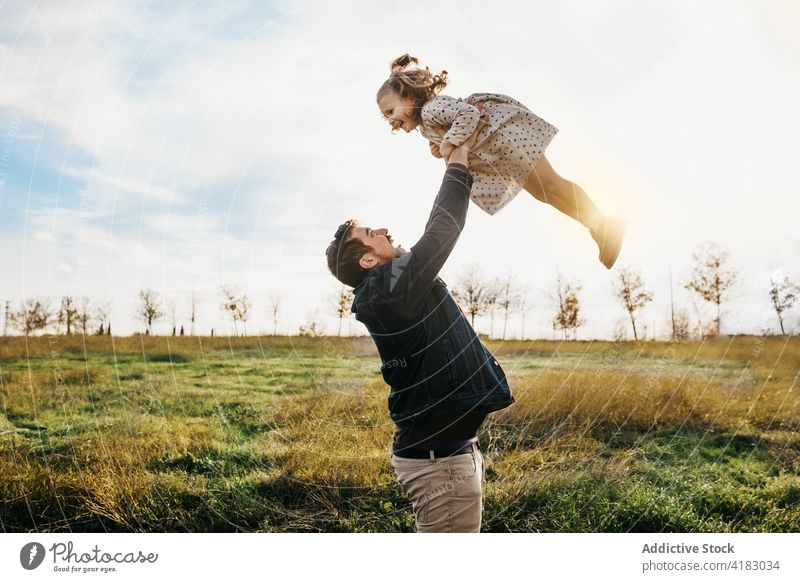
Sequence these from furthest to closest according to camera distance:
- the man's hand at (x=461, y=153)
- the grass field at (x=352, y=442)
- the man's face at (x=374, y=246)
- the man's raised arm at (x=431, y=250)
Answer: the grass field at (x=352, y=442) < the man's face at (x=374, y=246) < the man's hand at (x=461, y=153) < the man's raised arm at (x=431, y=250)

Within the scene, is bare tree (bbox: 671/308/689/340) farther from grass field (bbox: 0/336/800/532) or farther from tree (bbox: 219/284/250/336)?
tree (bbox: 219/284/250/336)

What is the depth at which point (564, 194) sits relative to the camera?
395cm

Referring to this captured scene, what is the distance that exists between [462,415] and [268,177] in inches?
115

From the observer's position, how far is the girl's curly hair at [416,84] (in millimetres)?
4027

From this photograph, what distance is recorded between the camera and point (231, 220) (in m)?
5.11

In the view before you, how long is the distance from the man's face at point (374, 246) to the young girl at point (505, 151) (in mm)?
909

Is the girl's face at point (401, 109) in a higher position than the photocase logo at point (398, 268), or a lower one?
higher

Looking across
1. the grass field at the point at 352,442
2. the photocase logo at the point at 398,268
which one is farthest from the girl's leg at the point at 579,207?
the grass field at the point at 352,442

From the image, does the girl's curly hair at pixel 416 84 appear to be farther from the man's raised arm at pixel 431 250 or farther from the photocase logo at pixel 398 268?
the photocase logo at pixel 398 268

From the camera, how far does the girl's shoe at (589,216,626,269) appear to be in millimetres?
3889
